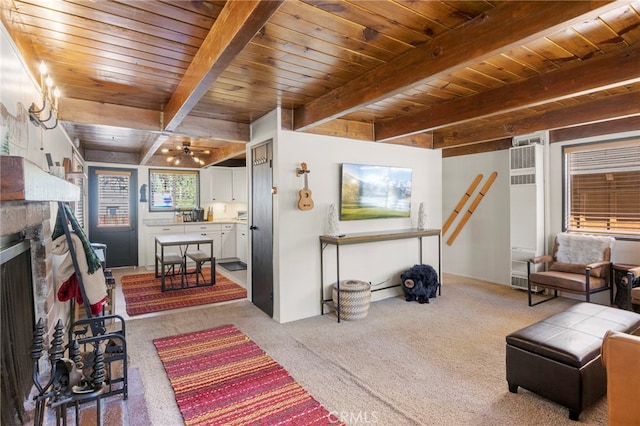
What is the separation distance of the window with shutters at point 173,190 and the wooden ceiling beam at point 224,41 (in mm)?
5260

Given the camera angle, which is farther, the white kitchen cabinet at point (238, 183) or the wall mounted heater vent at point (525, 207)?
the white kitchen cabinet at point (238, 183)

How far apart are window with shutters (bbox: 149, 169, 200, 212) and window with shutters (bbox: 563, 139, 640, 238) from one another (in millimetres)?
7192

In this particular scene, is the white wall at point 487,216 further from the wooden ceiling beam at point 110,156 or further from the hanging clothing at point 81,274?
the wooden ceiling beam at point 110,156

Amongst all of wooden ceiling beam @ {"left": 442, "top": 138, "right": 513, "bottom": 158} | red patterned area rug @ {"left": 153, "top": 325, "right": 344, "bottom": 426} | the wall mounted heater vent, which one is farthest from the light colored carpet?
wooden ceiling beam @ {"left": 442, "top": 138, "right": 513, "bottom": 158}

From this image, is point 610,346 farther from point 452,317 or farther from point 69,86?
point 69,86

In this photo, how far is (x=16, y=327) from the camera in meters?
1.75

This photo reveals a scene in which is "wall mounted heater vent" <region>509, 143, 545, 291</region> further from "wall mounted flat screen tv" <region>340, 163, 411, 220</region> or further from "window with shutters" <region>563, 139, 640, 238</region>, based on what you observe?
"wall mounted flat screen tv" <region>340, 163, 411, 220</region>

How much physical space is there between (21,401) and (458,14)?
3.13 metres

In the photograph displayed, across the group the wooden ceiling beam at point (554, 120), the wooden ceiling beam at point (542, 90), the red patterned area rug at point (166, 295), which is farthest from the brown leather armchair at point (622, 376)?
the red patterned area rug at point (166, 295)

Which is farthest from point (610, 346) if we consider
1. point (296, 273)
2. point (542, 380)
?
point (296, 273)

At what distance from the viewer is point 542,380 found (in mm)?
2244

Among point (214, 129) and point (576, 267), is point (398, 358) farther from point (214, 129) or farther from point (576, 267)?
point (214, 129)

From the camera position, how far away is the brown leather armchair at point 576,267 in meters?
3.94

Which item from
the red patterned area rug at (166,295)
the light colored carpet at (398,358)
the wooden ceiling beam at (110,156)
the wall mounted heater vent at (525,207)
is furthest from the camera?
the wooden ceiling beam at (110,156)
